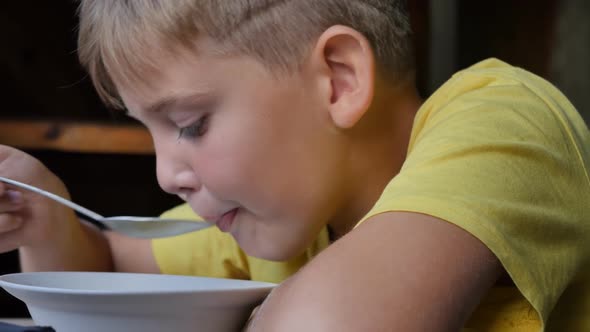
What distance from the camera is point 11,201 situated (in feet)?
2.97

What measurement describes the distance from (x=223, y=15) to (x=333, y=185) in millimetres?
184

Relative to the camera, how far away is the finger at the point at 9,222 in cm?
90

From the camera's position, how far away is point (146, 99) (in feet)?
2.43

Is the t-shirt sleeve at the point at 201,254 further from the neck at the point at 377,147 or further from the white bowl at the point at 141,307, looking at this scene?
the white bowl at the point at 141,307

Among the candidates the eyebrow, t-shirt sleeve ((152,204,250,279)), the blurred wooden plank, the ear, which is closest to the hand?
t-shirt sleeve ((152,204,250,279))

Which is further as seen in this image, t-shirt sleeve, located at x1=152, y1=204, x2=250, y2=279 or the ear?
t-shirt sleeve, located at x1=152, y1=204, x2=250, y2=279

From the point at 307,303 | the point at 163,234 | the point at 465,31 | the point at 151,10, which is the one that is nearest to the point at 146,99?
the point at 151,10

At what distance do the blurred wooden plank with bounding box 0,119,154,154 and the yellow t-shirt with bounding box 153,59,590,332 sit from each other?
96 cm

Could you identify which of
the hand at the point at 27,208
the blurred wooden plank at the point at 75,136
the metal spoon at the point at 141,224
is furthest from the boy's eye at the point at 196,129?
the blurred wooden plank at the point at 75,136

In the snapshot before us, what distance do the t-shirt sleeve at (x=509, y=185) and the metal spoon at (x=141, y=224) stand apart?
265mm

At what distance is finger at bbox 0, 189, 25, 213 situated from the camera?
0.90m

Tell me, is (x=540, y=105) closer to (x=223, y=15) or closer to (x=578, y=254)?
(x=578, y=254)

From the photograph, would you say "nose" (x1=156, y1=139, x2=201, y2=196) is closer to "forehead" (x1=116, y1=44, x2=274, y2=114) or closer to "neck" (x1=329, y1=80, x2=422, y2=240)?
"forehead" (x1=116, y1=44, x2=274, y2=114)

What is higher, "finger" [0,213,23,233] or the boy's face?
the boy's face
